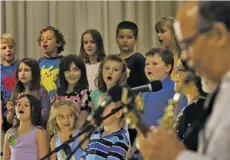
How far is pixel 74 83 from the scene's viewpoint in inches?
148

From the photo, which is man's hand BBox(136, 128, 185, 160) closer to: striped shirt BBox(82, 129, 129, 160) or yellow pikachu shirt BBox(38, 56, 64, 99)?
striped shirt BBox(82, 129, 129, 160)

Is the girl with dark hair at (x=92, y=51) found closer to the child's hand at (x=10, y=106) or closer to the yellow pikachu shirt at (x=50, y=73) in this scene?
the yellow pikachu shirt at (x=50, y=73)

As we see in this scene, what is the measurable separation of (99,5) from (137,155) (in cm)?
227

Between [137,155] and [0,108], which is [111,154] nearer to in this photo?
[137,155]

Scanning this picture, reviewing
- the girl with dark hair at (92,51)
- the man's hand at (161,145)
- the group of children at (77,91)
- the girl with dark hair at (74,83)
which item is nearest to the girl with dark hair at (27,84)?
A: the group of children at (77,91)

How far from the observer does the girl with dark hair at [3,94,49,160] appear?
11.6 ft

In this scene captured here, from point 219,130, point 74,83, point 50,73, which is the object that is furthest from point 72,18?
point 219,130

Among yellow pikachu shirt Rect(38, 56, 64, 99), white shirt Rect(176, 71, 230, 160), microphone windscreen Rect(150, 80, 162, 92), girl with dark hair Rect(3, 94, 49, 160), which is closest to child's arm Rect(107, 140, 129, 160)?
girl with dark hair Rect(3, 94, 49, 160)

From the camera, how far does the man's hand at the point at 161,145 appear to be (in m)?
1.34

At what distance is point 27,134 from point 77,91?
1.24ft

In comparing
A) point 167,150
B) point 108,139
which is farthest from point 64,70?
point 167,150

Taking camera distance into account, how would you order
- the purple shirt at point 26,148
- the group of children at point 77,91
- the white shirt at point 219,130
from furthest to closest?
the purple shirt at point 26,148 → the group of children at point 77,91 → the white shirt at point 219,130

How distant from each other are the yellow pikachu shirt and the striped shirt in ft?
3.25

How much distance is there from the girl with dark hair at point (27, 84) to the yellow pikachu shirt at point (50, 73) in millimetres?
94
